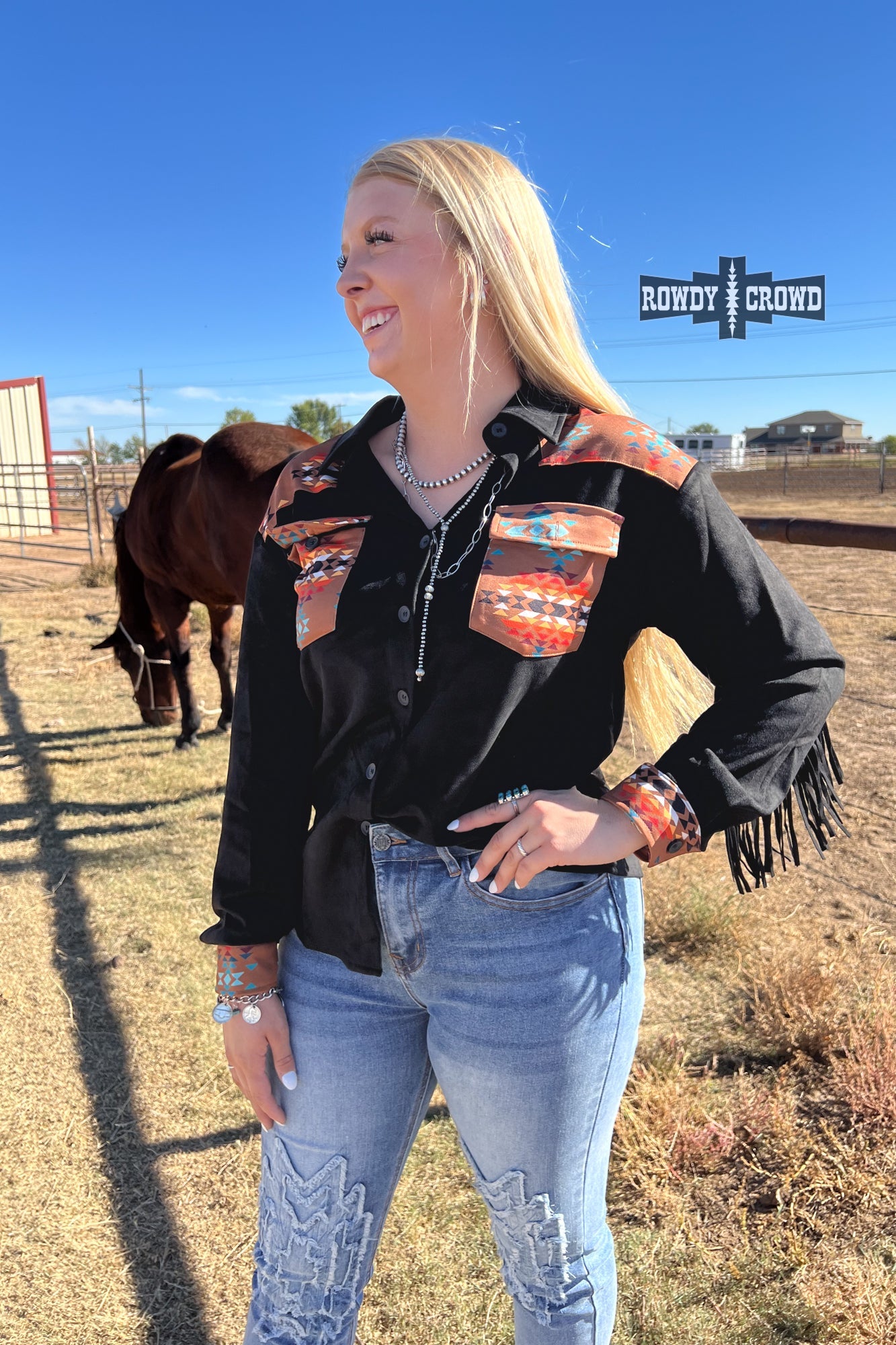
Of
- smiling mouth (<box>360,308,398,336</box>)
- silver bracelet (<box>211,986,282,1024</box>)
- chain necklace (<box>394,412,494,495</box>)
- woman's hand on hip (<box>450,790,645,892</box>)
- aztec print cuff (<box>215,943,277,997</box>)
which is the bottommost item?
silver bracelet (<box>211,986,282,1024</box>)

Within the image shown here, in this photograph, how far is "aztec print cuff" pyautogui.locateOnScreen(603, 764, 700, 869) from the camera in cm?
104

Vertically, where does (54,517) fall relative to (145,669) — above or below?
above

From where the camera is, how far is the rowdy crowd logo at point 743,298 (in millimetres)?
3715

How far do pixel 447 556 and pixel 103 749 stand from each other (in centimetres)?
501

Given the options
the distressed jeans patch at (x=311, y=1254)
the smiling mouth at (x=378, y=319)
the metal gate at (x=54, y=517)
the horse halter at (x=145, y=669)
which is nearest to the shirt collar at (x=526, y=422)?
the smiling mouth at (x=378, y=319)

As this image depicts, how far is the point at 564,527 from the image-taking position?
3.47 feet

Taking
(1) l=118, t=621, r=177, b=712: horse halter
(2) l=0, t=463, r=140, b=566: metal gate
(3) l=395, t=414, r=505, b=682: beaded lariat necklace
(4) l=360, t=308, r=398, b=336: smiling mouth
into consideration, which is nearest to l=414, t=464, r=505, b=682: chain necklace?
(3) l=395, t=414, r=505, b=682: beaded lariat necklace

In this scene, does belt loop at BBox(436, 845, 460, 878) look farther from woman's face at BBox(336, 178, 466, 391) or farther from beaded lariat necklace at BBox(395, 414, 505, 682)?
woman's face at BBox(336, 178, 466, 391)

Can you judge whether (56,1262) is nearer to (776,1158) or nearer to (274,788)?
(274,788)

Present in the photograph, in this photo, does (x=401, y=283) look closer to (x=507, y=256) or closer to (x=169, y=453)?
(x=507, y=256)

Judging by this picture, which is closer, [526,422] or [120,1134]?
[526,422]

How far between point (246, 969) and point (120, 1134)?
1578mm

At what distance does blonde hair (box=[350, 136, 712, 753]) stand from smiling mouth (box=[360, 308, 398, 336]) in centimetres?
10

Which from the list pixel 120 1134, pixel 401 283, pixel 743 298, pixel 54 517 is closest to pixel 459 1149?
pixel 120 1134
